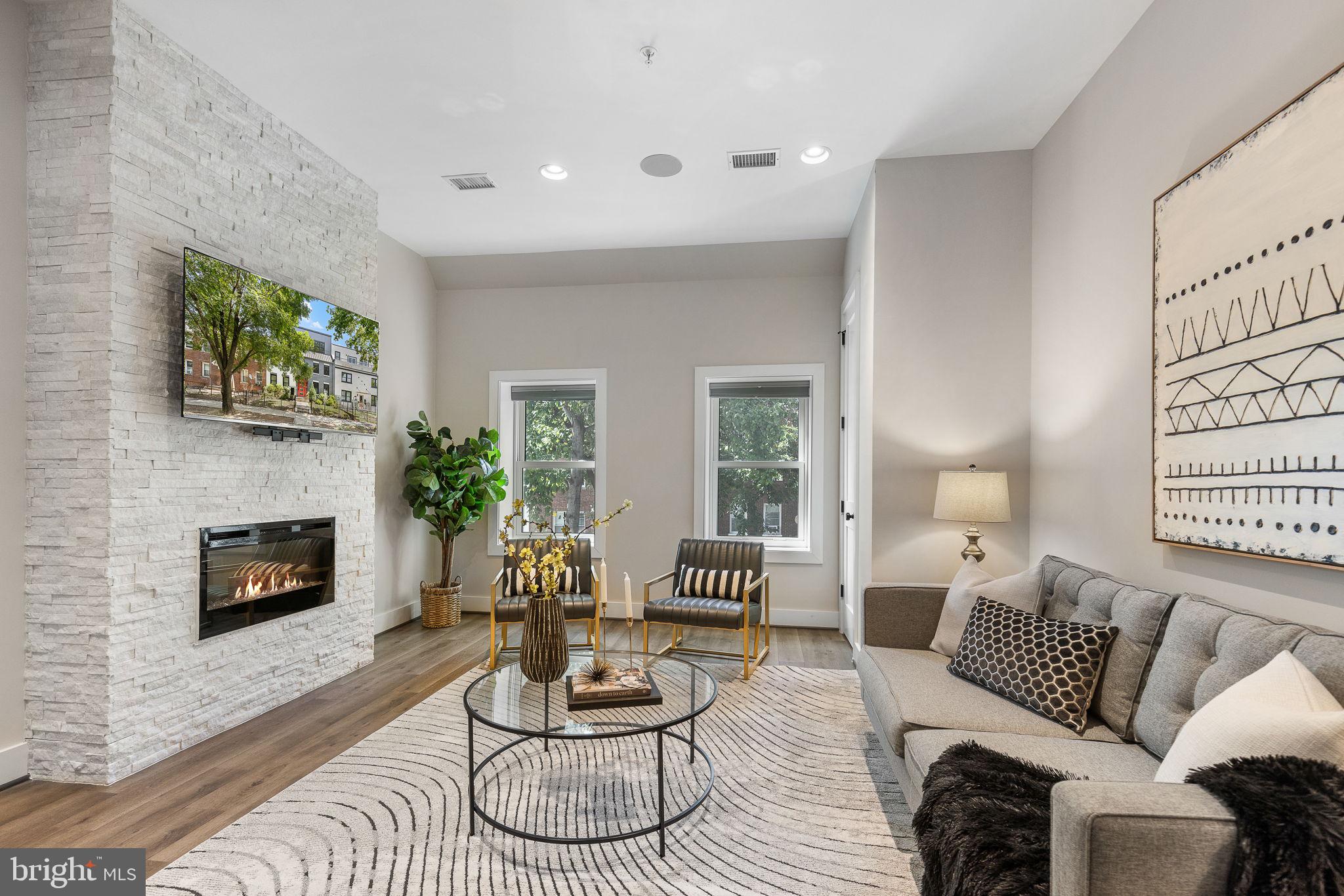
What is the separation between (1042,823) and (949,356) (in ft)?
8.61

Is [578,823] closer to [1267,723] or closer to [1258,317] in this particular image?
[1267,723]

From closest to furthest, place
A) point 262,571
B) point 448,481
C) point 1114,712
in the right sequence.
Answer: point 1114,712, point 262,571, point 448,481

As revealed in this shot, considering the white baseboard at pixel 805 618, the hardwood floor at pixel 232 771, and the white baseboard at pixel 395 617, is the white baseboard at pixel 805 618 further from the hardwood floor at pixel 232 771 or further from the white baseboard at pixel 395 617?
Result: the white baseboard at pixel 395 617

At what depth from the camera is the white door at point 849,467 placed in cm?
429

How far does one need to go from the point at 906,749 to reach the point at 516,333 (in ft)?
14.9

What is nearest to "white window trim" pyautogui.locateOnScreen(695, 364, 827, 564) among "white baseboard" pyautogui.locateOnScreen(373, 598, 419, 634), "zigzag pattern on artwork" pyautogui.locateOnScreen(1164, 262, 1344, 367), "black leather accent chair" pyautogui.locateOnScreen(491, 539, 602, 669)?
"black leather accent chair" pyautogui.locateOnScreen(491, 539, 602, 669)

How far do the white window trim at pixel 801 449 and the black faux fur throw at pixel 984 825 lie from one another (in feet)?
11.3

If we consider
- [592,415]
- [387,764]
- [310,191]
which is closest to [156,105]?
[310,191]

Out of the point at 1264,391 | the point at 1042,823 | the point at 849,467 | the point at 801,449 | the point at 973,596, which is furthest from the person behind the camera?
the point at 801,449

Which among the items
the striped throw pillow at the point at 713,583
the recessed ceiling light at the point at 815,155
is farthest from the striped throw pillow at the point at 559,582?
the recessed ceiling light at the point at 815,155

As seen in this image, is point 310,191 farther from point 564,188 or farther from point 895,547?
point 895,547

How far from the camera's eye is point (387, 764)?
272cm

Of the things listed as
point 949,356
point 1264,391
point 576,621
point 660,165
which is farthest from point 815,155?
point 576,621

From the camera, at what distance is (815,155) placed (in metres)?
3.66
